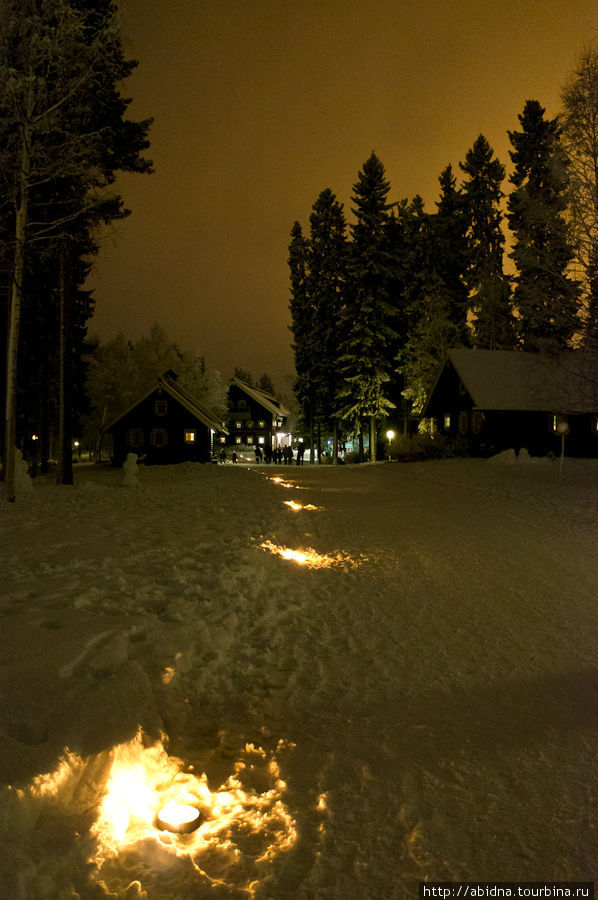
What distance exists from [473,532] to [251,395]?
234 ft

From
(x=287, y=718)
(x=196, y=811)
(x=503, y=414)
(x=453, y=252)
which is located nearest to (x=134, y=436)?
(x=503, y=414)

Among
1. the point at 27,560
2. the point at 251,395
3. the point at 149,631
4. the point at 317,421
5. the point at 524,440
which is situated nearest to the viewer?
the point at 149,631

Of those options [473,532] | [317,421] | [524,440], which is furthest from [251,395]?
[473,532]

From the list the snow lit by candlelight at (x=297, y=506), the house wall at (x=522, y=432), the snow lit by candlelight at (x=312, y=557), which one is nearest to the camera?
the snow lit by candlelight at (x=312, y=557)

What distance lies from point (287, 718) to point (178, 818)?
4.57ft

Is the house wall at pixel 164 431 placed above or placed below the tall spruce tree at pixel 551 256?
below

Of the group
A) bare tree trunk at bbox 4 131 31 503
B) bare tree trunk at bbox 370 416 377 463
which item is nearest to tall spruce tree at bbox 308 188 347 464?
bare tree trunk at bbox 370 416 377 463

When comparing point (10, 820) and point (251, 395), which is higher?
point (251, 395)

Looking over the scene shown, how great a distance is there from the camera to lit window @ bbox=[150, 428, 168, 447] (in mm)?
47062

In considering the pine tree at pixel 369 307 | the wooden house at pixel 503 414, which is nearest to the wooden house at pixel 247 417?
the pine tree at pixel 369 307

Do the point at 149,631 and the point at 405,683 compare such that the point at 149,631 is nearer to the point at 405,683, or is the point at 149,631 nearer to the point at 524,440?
the point at 405,683

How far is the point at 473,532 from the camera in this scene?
12.1m

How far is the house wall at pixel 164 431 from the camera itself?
4691 centimetres

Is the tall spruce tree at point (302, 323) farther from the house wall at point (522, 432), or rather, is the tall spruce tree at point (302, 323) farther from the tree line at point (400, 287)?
the house wall at point (522, 432)
